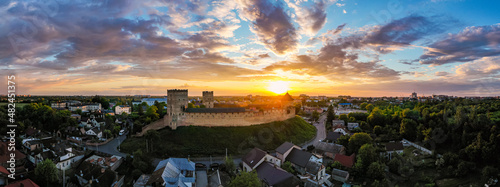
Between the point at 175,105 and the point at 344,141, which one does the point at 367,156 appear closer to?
the point at 344,141

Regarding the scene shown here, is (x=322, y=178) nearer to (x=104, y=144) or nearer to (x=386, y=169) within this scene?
(x=386, y=169)

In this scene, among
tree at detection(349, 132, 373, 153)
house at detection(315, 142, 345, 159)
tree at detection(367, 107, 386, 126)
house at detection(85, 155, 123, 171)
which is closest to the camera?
house at detection(85, 155, 123, 171)

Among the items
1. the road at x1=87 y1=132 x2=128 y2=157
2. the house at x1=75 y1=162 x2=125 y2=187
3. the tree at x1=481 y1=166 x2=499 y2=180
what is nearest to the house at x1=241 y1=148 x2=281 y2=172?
the house at x1=75 y1=162 x2=125 y2=187

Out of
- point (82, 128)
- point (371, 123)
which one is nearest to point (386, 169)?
point (371, 123)

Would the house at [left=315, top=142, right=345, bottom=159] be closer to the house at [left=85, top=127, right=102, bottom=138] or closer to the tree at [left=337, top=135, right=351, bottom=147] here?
the tree at [left=337, top=135, right=351, bottom=147]

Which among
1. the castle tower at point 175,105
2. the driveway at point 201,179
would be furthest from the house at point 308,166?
the castle tower at point 175,105
